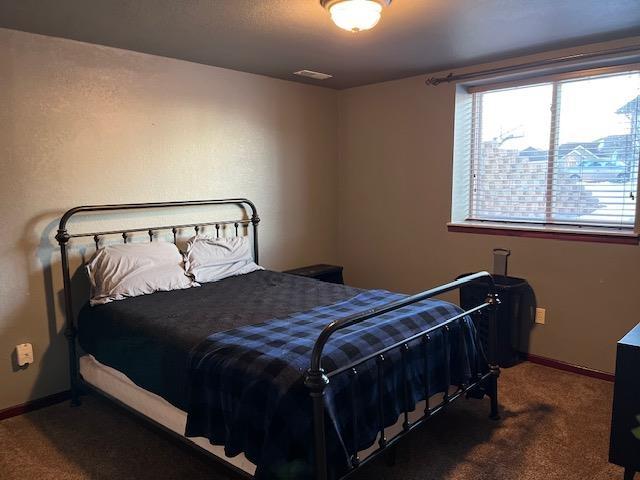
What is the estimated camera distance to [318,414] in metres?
1.60

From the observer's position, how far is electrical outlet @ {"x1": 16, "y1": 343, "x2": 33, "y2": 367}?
283 centimetres

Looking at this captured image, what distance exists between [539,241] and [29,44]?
133 inches

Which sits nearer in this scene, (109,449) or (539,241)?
(109,449)

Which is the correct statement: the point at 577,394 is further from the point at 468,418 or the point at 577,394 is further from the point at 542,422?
the point at 468,418

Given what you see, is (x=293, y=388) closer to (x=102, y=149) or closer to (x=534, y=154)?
(x=102, y=149)

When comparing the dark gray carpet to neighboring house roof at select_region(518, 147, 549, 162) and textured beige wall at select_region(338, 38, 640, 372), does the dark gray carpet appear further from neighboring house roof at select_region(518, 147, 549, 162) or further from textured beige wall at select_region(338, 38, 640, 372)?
neighboring house roof at select_region(518, 147, 549, 162)

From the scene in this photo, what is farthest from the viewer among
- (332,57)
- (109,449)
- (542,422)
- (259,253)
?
(259,253)

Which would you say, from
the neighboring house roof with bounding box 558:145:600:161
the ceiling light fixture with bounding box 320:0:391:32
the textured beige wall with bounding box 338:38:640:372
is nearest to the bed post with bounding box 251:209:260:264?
the textured beige wall with bounding box 338:38:640:372

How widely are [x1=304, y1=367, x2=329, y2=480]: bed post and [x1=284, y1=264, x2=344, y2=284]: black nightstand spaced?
7.86ft

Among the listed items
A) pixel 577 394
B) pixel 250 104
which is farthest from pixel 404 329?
pixel 250 104

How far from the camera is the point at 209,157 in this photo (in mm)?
3660

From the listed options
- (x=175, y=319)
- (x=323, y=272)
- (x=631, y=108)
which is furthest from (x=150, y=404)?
(x=631, y=108)

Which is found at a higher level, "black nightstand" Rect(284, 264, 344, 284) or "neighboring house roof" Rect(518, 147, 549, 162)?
"neighboring house roof" Rect(518, 147, 549, 162)

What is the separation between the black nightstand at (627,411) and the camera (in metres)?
1.98
